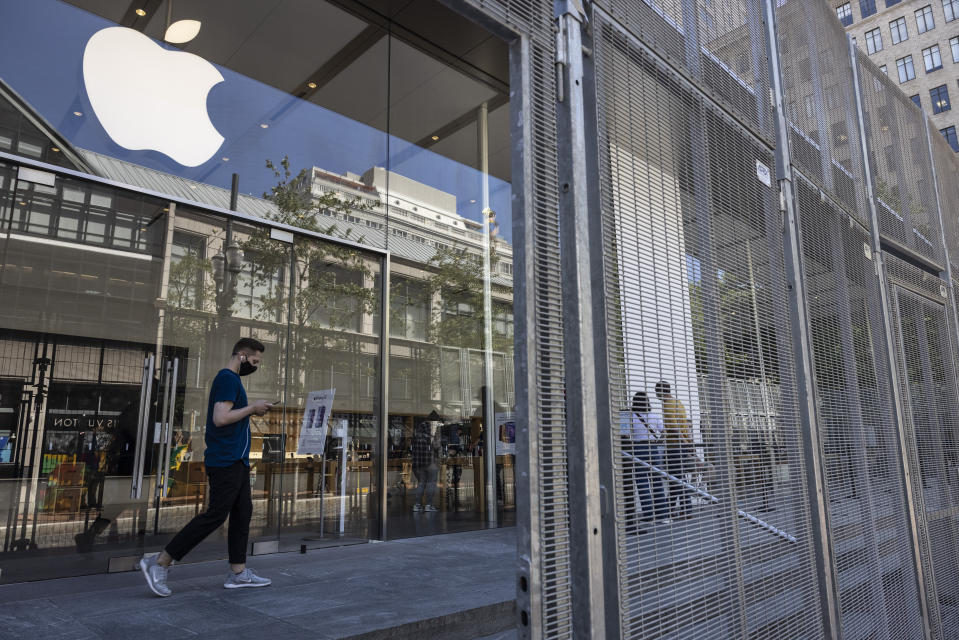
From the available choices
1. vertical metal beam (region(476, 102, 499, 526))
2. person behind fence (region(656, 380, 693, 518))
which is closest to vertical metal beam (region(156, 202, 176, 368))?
vertical metal beam (region(476, 102, 499, 526))

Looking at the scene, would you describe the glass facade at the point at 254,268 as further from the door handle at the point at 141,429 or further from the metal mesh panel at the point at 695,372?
the metal mesh panel at the point at 695,372

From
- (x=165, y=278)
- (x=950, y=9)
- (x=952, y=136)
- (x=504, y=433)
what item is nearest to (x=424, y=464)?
(x=504, y=433)

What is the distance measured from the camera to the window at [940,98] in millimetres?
48125

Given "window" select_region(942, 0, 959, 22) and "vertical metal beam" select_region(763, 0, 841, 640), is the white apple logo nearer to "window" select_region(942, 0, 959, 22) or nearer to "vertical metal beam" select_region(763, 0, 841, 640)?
"vertical metal beam" select_region(763, 0, 841, 640)

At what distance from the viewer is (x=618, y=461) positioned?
2.09m

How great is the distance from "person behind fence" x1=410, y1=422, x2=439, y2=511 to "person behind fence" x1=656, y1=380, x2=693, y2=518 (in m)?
5.95

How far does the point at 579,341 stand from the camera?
80.8 inches

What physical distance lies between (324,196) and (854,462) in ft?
20.5

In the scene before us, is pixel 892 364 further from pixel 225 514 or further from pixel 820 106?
pixel 225 514

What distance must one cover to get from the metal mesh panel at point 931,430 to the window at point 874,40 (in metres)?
59.0

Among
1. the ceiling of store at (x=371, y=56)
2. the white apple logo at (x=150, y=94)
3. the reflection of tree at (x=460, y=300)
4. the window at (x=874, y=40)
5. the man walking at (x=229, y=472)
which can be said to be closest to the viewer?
the man walking at (x=229, y=472)

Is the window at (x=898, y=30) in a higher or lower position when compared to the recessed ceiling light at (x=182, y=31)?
higher

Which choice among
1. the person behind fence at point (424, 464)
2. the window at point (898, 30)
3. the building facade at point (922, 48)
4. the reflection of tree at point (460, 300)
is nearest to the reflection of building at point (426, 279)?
the reflection of tree at point (460, 300)

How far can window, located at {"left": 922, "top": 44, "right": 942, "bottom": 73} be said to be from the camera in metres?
48.3
